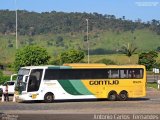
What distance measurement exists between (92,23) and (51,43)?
85.8ft

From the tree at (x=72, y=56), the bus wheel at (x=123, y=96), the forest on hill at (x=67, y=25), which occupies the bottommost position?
the bus wheel at (x=123, y=96)

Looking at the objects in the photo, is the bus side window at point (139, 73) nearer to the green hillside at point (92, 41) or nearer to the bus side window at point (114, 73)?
the bus side window at point (114, 73)

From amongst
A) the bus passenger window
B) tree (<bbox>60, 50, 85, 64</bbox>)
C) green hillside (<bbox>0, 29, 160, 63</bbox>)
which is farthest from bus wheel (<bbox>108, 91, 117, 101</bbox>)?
green hillside (<bbox>0, 29, 160, 63</bbox>)

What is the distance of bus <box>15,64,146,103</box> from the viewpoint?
3678cm

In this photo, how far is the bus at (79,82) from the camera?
121ft

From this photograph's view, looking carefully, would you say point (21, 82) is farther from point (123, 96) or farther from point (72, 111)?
point (72, 111)

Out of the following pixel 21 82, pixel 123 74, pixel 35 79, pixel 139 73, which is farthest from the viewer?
pixel 139 73

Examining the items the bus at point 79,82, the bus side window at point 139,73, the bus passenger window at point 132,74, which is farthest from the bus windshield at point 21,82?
the bus side window at point 139,73

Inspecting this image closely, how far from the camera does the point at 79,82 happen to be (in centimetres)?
3784

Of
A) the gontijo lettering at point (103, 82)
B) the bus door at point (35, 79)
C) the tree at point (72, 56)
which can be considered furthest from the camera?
the tree at point (72, 56)

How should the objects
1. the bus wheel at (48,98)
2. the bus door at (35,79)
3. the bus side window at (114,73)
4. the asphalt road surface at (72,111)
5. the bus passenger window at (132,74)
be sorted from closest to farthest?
the asphalt road surface at (72,111)
the bus door at (35,79)
the bus wheel at (48,98)
the bus side window at (114,73)
the bus passenger window at (132,74)

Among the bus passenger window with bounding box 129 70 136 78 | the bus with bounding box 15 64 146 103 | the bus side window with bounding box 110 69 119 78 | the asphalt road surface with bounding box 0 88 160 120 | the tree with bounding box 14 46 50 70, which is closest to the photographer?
the asphalt road surface with bounding box 0 88 160 120

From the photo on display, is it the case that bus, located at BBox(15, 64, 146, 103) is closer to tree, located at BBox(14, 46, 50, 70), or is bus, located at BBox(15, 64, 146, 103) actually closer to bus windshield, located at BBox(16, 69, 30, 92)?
bus windshield, located at BBox(16, 69, 30, 92)

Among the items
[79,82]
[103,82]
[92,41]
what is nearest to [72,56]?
[103,82]
